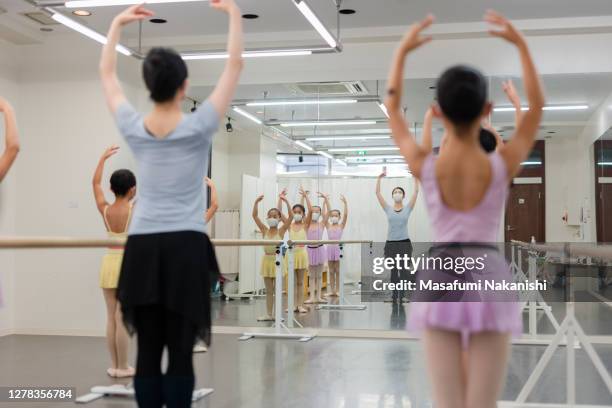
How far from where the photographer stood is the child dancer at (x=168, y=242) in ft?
6.98

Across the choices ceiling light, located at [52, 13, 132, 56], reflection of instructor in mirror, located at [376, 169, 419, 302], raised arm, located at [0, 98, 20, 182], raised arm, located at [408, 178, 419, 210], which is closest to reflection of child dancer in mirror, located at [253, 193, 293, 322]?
reflection of instructor in mirror, located at [376, 169, 419, 302]

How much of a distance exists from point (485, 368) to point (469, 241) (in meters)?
0.35

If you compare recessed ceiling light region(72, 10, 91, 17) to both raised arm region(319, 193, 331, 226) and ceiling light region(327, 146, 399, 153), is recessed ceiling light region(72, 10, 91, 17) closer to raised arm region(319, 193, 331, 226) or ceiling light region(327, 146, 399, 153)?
ceiling light region(327, 146, 399, 153)

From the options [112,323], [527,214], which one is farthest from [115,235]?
[527,214]

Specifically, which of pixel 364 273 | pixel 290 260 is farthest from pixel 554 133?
pixel 290 260

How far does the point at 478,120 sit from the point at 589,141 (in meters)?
7.20

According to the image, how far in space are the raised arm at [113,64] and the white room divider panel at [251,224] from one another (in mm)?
6209

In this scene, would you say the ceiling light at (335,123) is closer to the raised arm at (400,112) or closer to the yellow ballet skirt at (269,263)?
the yellow ballet skirt at (269,263)

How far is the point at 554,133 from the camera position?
8391mm

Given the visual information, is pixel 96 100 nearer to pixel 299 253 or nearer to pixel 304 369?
pixel 299 253

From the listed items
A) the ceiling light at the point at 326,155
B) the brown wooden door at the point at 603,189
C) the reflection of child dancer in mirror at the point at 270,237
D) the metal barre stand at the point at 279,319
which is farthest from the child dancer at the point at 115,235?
the brown wooden door at the point at 603,189

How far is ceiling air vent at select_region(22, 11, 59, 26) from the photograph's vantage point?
743cm

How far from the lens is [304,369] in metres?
5.60

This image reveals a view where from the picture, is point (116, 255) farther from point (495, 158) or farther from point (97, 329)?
point (495, 158)
